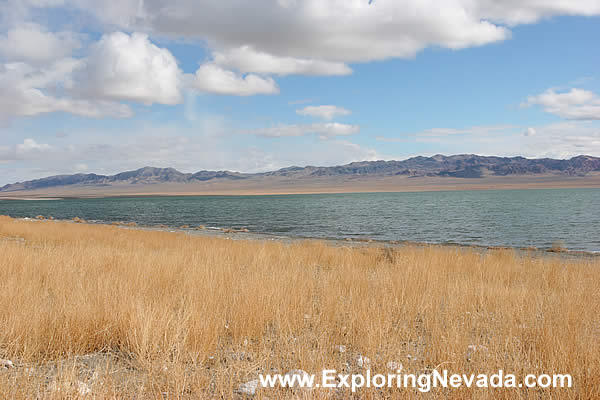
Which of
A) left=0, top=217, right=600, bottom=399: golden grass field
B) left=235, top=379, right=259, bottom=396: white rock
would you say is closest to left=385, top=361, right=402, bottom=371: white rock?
left=0, top=217, right=600, bottom=399: golden grass field

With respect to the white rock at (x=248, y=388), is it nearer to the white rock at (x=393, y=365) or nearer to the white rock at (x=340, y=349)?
the white rock at (x=340, y=349)

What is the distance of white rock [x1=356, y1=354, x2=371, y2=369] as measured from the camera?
3.71m

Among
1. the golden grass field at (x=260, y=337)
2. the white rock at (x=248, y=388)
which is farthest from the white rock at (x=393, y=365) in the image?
the white rock at (x=248, y=388)

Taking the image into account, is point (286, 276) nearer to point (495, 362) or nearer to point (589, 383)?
point (495, 362)

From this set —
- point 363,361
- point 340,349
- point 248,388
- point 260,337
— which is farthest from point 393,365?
point 260,337

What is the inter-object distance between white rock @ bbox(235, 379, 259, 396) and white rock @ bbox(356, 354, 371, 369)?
1.09 metres

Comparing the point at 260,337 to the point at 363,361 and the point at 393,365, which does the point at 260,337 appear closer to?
the point at 363,361

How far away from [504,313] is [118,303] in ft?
17.2

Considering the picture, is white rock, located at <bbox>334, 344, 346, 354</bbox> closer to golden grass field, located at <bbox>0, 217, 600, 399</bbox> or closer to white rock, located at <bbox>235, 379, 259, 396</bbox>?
golden grass field, located at <bbox>0, 217, 600, 399</bbox>

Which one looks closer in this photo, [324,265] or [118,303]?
[118,303]

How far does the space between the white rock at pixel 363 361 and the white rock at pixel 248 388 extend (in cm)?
109

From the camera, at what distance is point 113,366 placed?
3.85 m

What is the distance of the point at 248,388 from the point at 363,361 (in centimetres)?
122

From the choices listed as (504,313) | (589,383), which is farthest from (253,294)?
(589,383)
